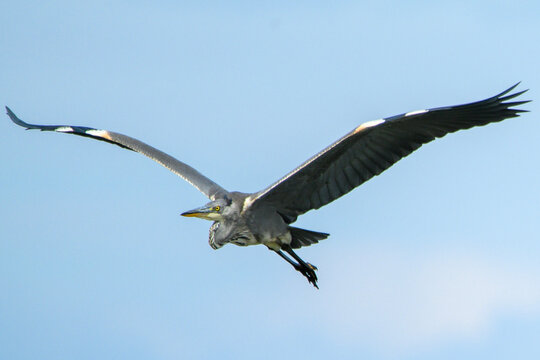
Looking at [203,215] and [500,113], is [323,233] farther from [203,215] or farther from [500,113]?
[500,113]

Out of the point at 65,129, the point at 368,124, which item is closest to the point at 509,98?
the point at 368,124

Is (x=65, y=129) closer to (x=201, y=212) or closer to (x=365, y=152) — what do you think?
(x=201, y=212)

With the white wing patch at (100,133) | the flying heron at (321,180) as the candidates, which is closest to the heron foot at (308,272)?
the flying heron at (321,180)

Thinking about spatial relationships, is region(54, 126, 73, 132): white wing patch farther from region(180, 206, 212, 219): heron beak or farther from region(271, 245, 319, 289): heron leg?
region(271, 245, 319, 289): heron leg

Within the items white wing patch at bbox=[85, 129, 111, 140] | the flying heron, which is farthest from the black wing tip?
white wing patch at bbox=[85, 129, 111, 140]

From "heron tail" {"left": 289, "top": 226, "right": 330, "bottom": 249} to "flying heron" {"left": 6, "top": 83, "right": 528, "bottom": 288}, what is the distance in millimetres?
Answer: 15

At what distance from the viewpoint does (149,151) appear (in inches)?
613

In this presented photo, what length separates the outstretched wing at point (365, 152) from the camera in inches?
490

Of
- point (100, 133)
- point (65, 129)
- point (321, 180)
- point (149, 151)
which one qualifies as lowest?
point (321, 180)

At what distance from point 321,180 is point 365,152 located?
2.57ft

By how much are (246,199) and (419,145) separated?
2.58 metres

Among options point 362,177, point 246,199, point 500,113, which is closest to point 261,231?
point 246,199

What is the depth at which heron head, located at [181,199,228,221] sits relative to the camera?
530 inches

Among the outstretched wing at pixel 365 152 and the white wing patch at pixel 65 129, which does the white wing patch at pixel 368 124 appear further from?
the white wing patch at pixel 65 129
